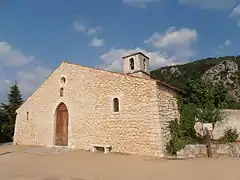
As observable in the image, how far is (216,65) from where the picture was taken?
44.8m

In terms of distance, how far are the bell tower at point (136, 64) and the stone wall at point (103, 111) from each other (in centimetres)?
370

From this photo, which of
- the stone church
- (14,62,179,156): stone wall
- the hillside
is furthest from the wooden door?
the hillside

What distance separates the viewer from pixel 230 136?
12773 mm

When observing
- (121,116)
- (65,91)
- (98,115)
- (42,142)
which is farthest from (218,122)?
(42,142)

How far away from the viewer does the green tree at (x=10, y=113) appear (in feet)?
76.4

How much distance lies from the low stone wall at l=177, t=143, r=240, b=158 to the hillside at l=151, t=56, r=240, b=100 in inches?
996

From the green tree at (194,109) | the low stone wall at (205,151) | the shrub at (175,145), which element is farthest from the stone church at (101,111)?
the low stone wall at (205,151)

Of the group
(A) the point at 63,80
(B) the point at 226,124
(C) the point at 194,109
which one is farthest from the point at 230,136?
(A) the point at 63,80

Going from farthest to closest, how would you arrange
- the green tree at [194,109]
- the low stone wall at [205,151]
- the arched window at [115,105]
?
the arched window at [115,105]
the green tree at [194,109]
the low stone wall at [205,151]

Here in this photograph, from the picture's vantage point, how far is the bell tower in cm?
1706

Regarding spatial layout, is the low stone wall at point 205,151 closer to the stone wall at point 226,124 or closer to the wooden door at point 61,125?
the stone wall at point 226,124

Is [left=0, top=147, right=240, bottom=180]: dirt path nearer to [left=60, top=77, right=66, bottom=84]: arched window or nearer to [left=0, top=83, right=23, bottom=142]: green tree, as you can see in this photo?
[left=60, top=77, right=66, bottom=84]: arched window

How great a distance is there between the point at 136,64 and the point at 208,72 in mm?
31195

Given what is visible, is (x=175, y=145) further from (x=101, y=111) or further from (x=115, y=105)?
(x=101, y=111)
